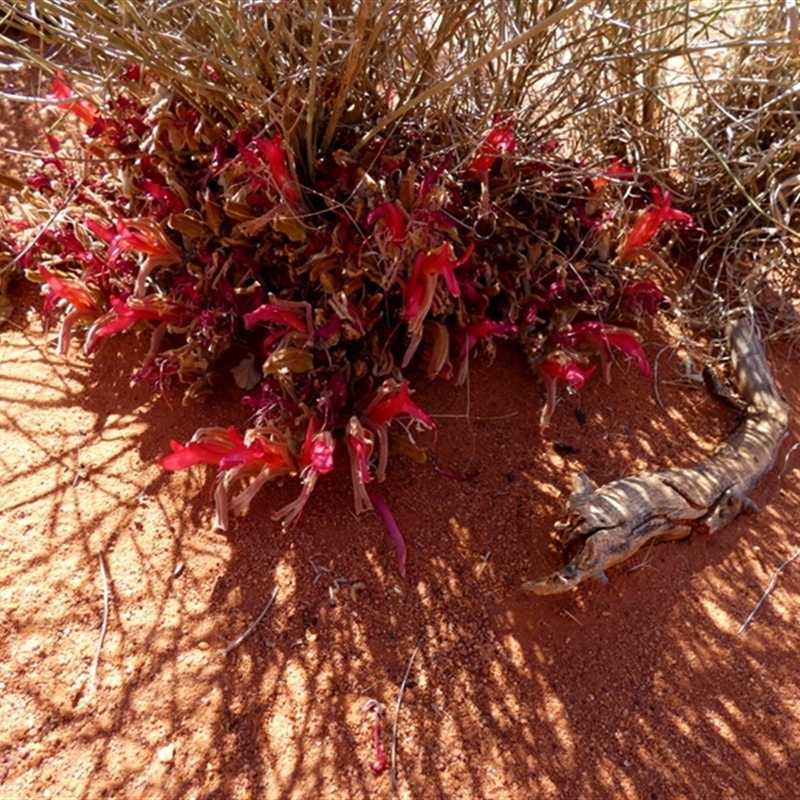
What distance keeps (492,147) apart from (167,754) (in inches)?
71.8

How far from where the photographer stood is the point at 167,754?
167cm

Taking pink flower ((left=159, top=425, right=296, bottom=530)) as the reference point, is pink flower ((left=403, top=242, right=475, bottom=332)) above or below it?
above

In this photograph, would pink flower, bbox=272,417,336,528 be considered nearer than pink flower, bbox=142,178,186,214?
Yes

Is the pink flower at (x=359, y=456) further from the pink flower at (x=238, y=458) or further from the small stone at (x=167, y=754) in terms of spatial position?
the small stone at (x=167, y=754)

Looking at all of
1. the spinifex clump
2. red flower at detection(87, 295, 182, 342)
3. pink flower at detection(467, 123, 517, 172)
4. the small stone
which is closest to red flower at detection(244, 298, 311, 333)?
the spinifex clump

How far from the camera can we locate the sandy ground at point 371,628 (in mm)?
1693

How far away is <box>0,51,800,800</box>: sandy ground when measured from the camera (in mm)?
1693

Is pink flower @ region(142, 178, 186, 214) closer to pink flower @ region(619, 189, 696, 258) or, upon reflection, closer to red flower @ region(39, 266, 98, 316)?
red flower @ region(39, 266, 98, 316)

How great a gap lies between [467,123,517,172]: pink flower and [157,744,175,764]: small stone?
1.75 m

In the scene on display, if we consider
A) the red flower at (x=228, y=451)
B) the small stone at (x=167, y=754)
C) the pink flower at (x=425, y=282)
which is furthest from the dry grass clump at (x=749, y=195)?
the small stone at (x=167, y=754)

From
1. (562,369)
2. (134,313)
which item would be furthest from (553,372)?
(134,313)

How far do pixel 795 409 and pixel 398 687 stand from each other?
66.1 inches

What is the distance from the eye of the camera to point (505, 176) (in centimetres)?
242

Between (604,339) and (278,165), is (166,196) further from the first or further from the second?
(604,339)
